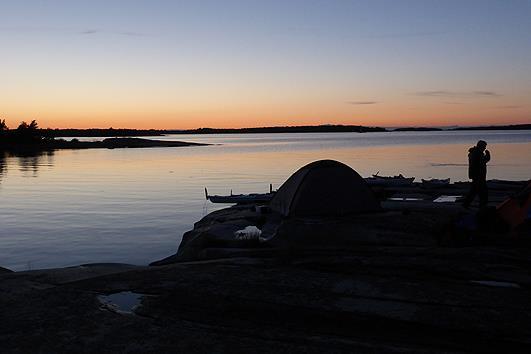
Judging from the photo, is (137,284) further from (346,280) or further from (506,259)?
(506,259)

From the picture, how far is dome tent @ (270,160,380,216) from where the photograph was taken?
1595 cm

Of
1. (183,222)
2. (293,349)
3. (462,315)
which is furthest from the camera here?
(183,222)

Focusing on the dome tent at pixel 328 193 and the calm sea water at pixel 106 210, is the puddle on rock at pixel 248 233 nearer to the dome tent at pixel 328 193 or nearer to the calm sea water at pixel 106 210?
the dome tent at pixel 328 193

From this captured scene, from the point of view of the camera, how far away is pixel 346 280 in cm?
882

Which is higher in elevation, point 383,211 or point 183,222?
point 383,211

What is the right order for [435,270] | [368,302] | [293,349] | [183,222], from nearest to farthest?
1. [293,349]
2. [368,302]
3. [435,270]
4. [183,222]

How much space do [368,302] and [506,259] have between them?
165 inches

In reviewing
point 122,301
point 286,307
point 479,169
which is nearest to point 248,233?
point 122,301

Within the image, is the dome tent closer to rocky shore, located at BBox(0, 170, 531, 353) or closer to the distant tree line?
rocky shore, located at BBox(0, 170, 531, 353)

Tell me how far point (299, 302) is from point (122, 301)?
2.73 metres

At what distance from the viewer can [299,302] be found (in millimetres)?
7645

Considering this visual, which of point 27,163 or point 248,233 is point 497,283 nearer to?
point 248,233

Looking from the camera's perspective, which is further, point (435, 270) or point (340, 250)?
point (340, 250)

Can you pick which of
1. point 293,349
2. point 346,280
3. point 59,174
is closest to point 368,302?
point 346,280
